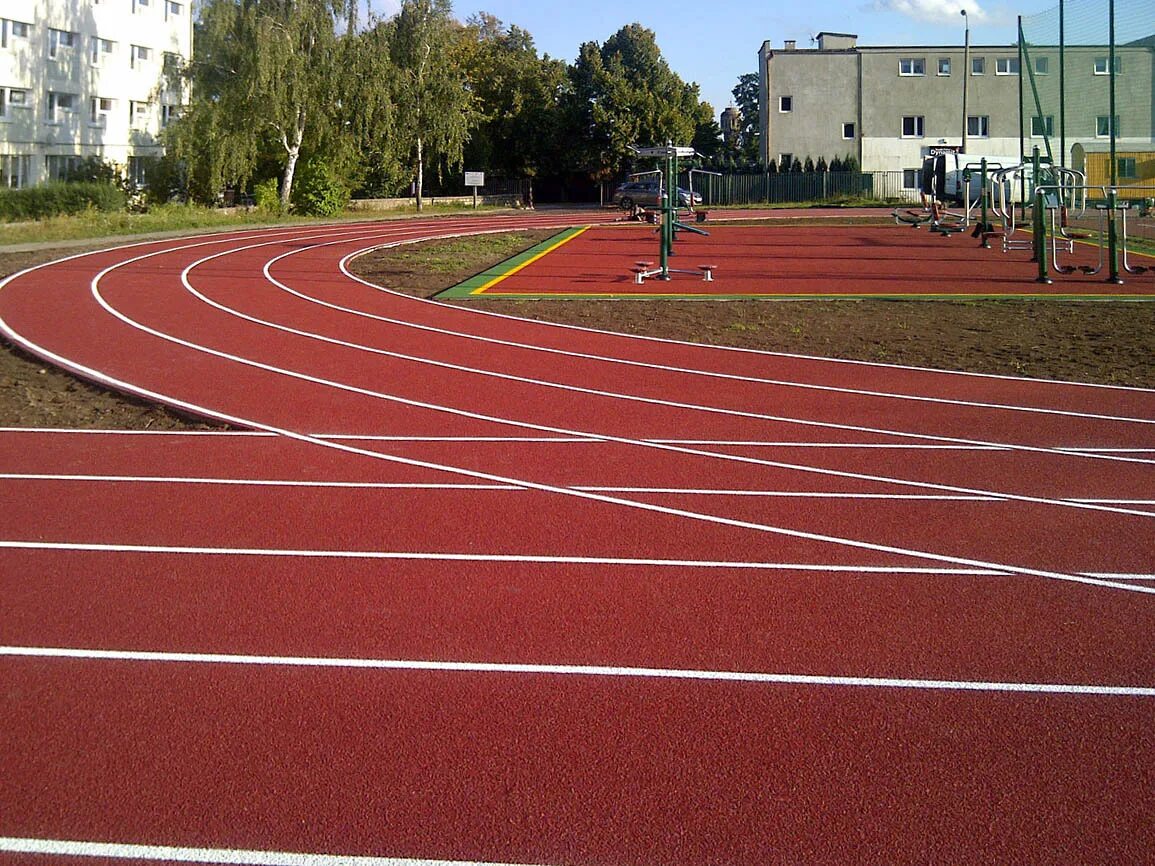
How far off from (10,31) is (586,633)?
4721 cm

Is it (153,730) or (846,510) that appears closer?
(153,730)

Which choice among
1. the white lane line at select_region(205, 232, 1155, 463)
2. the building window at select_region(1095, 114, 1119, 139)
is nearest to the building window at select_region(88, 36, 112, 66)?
the white lane line at select_region(205, 232, 1155, 463)

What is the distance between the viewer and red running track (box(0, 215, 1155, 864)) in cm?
377

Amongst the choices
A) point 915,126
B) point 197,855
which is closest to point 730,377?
point 197,855

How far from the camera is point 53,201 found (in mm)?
38469

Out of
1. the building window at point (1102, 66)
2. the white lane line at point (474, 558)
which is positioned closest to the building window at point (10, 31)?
the building window at point (1102, 66)

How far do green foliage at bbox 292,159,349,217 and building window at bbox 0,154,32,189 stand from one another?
10195mm

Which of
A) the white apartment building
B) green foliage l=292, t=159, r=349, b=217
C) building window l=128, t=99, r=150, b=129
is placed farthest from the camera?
→ building window l=128, t=99, r=150, b=129

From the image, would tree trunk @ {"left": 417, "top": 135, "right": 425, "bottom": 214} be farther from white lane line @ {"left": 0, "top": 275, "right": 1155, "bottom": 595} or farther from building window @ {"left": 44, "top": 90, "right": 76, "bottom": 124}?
white lane line @ {"left": 0, "top": 275, "right": 1155, "bottom": 595}

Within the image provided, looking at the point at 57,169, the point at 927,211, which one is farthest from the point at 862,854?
the point at 57,169

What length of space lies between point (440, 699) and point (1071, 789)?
2.31 m

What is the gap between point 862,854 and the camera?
3539 millimetres

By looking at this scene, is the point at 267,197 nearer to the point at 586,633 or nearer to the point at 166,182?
the point at 166,182

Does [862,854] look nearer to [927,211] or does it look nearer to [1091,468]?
[1091,468]
